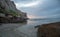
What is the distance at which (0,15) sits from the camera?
36062 millimetres

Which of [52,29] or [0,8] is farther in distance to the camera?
[0,8]

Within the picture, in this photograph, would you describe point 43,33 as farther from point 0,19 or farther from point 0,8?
point 0,8

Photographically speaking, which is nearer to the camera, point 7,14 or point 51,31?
point 51,31

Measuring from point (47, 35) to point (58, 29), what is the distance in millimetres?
571

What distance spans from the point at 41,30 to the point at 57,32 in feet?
2.94

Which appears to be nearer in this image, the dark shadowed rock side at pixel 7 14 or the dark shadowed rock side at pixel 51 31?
the dark shadowed rock side at pixel 51 31

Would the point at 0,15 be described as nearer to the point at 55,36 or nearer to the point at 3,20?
the point at 3,20

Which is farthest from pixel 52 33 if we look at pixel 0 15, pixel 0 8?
pixel 0 8

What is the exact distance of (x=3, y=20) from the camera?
37.4 metres

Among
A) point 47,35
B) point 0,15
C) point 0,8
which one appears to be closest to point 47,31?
point 47,35

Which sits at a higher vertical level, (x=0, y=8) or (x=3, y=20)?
(x=0, y=8)

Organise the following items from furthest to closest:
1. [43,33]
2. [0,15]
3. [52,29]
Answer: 1. [0,15]
2. [43,33]
3. [52,29]

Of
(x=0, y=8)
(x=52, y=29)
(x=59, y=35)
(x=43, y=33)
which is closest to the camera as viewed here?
(x=59, y=35)

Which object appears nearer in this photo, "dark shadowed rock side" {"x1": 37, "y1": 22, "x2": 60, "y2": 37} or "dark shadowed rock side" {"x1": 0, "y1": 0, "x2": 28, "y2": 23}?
"dark shadowed rock side" {"x1": 37, "y1": 22, "x2": 60, "y2": 37}
